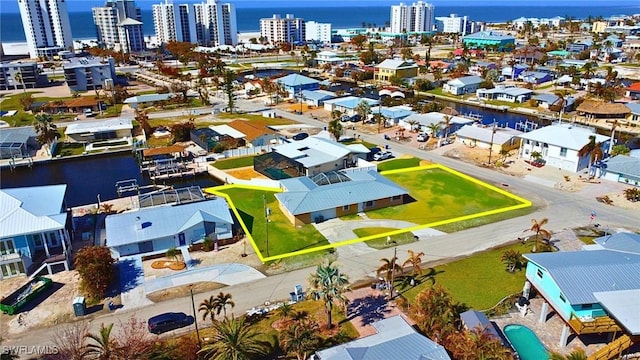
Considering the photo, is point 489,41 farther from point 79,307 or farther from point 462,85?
point 79,307

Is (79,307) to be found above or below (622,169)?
below

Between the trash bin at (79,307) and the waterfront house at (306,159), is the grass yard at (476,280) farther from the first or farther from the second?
the waterfront house at (306,159)

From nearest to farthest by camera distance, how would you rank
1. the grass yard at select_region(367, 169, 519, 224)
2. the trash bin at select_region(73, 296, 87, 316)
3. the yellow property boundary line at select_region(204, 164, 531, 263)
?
the trash bin at select_region(73, 296, 87, 316) → the yellow property boundary line at select_region(204, 164, 531, 263) → the grass yard at select_region(367, 169, 519, 224)

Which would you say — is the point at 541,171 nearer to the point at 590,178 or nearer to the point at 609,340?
the point at 590,178

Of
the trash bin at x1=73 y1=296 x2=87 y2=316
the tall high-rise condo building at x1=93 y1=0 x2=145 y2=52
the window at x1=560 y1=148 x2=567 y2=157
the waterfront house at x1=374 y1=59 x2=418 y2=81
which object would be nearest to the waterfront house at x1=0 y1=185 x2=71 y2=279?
the trash bin at x1=73 y1=296 x2=87 y2=316

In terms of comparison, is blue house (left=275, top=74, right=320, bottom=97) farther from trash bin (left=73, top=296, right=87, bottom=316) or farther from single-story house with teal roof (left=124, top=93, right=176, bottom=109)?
trash bin (left=73, top=296, right=87, bottom=316)

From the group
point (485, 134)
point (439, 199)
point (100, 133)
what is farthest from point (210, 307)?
point (100, 133)
